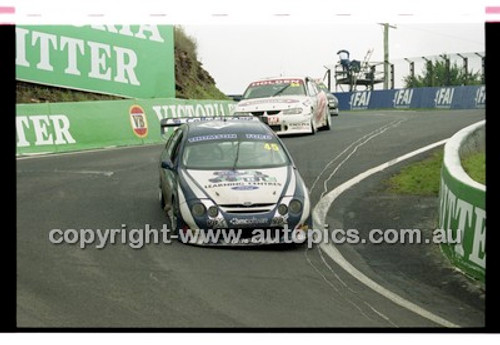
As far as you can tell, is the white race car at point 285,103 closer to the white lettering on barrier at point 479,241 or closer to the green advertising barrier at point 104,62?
the green advertising barrier at point 104,62

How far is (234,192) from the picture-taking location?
8.50m

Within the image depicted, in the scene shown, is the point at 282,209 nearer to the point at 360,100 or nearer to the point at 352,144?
the point at 352,144

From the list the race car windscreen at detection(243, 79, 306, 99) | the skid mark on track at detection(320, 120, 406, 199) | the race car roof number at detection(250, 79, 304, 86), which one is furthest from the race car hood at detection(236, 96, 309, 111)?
the skid mark on track at detection(320, 120, 406, 199)

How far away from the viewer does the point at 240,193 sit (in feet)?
27.8

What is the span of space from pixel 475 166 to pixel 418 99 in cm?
1731

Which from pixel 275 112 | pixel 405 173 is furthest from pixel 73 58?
pixel 405 173

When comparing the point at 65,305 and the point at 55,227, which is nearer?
the point at 65,305

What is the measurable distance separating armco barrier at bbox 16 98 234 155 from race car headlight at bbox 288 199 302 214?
10.1 meters

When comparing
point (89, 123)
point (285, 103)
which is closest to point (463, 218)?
point (285, 103)

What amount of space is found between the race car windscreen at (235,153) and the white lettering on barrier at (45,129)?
338 inches
